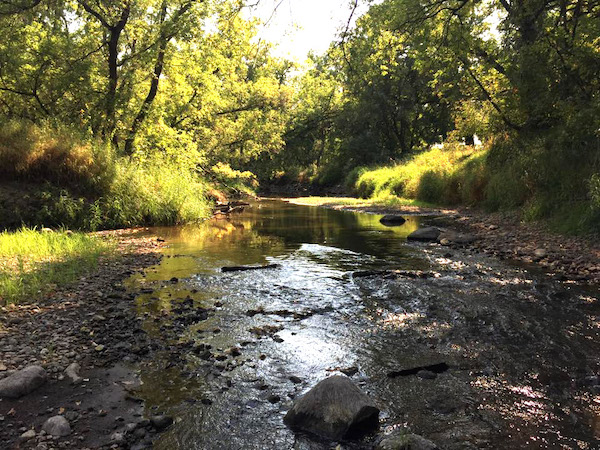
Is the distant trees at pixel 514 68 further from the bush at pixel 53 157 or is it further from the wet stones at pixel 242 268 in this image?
the bush at pixel 53 157

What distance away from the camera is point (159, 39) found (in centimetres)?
1856

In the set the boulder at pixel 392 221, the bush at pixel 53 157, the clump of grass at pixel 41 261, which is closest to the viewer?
the clump of grass at pixel 41 261

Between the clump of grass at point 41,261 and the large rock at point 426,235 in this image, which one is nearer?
the clump of grass at point 41,261

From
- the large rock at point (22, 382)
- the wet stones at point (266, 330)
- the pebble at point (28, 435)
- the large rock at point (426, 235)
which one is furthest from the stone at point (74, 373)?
the large rock at point (426, 235)

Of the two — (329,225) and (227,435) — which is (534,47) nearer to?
(329,225)

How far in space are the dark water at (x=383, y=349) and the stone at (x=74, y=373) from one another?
0.69m

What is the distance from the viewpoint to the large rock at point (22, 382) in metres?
4.04

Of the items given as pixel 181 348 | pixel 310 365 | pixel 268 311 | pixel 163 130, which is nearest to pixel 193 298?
pixel 268 311

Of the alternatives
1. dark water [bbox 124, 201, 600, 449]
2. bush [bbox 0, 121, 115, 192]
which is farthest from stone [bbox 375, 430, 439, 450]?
bush [bbox 0, 121, 115, 192]

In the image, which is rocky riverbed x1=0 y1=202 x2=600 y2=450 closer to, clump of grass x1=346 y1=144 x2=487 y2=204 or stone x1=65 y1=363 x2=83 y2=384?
stone x1=65 y1=363 x2=83 y2=384

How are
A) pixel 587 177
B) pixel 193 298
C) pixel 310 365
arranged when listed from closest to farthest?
pixel 310 365 < pixel 193 298 < pixel 587 177

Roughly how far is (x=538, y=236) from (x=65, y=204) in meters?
15.1

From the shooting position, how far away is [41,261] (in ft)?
28.7

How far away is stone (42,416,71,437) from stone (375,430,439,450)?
2.60 metres
